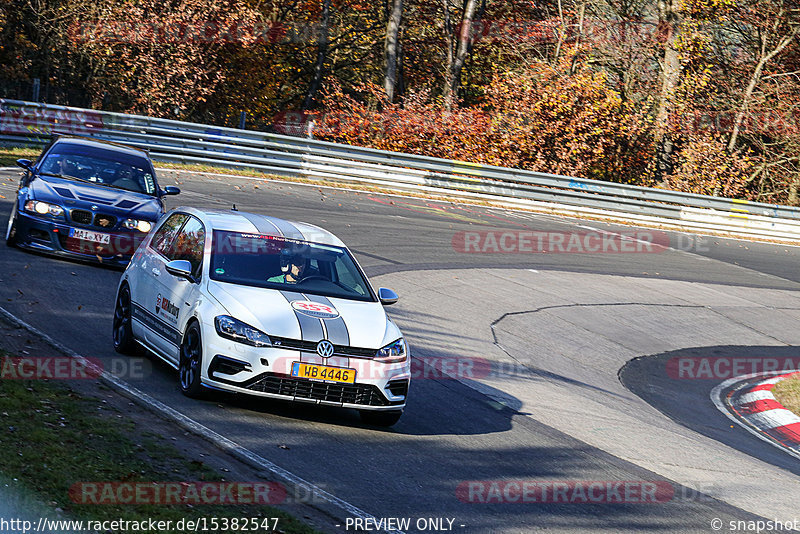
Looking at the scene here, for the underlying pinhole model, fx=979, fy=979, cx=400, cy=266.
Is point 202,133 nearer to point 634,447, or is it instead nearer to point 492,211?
point 492,211

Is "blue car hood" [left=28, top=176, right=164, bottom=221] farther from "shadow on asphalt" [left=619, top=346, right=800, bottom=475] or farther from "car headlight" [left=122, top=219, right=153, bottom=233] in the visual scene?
"shadow on asphalt" [left=619, top=346, right=800, bottom=475]

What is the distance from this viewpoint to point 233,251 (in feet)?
28.3

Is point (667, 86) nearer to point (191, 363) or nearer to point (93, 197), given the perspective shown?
point (93, 197)

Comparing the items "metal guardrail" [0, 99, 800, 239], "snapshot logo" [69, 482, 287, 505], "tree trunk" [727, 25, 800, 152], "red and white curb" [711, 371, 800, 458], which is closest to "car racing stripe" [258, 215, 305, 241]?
"snapshot logo" [69, 482, 287, 505]

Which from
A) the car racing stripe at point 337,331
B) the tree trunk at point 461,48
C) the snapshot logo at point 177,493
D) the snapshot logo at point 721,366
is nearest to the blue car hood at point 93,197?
the car racing stripe at point 337,331

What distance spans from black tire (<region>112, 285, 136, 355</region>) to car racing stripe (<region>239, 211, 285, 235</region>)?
1.37 metres

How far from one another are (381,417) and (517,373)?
3621mm

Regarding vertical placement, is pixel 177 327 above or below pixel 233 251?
below

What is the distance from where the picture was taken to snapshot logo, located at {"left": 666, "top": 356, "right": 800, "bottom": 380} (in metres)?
13.6

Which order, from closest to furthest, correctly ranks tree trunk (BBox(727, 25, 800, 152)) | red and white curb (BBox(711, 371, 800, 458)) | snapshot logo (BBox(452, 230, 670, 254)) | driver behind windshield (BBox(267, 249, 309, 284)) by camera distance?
driver behind windshield (BBox(267, 249, 309, 284)), red and white curb (BBox(711, 371, 800, 458)), snapshot logo (BBox(452, 230, 670, 254)), tree trunk (BBox(727, 25, 800, 152))

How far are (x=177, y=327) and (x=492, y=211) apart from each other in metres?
17.6

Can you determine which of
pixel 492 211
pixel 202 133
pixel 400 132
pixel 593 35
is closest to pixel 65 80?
pixel 202 133

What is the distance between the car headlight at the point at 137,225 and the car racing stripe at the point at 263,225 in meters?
3.93

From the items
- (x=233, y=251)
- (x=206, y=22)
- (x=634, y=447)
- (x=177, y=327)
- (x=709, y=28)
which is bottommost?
(x=634, y=447)
